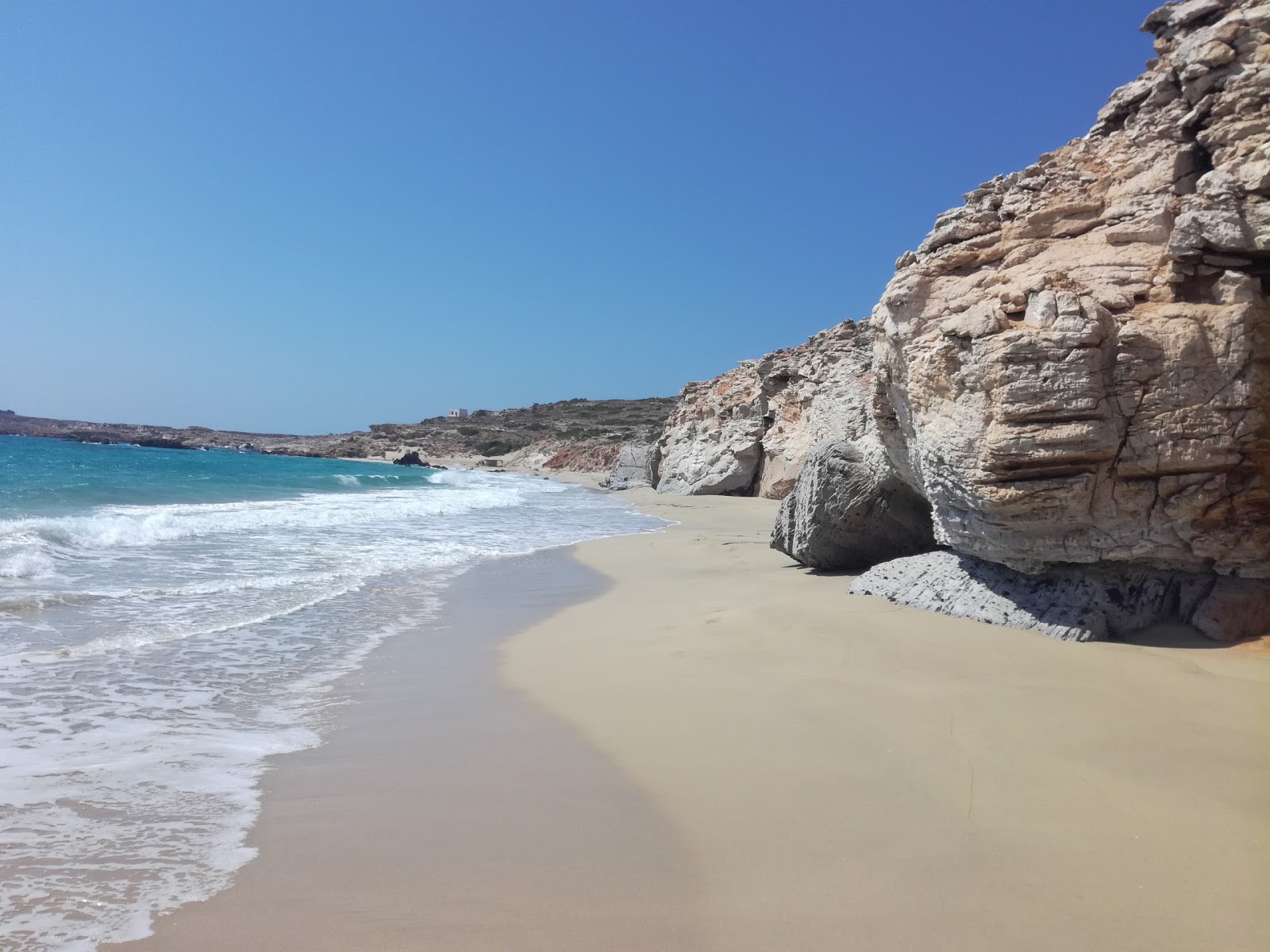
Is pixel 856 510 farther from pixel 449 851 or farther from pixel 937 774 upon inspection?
pixel 449 851

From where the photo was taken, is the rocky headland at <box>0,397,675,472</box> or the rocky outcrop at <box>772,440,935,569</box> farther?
the rocky headland at <box>0,397,675,472</box>

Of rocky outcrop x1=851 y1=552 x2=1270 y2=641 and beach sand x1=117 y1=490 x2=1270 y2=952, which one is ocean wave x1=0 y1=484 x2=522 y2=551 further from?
rocky outcrop x1=851 y1=552 x2=1270 y2=641

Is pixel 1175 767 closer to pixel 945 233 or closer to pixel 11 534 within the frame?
pixel 945 233

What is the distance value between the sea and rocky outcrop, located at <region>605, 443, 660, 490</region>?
49.9 ft

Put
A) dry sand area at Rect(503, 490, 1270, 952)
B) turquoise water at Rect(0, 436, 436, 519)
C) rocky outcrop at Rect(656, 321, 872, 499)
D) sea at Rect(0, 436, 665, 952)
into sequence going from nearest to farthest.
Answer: dry sand area at Rect(503, 490, 1270, 952) < sea at Rect(0, 436, 665, 952) < turquoise water at Rect(0, 436, 436, 519) < rocky outcrop at Rect(656, 321, 872, 499)

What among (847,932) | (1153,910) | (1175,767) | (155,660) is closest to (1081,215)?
(1175,767)

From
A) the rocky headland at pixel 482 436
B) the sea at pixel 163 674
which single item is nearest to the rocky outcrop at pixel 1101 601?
the sea at pixel 163 674

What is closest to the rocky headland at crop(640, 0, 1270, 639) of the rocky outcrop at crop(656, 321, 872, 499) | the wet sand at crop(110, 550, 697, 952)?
the wet sand at crop(110, 550, 697, 952)

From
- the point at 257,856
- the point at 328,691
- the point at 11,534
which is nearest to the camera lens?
the point at 257,856

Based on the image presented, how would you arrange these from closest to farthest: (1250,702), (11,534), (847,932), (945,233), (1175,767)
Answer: (847,932) → (1175,767) → (1250,702) → (945,233) → (11,534)

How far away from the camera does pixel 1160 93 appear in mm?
5461

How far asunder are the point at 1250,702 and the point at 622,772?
3204 millimetres

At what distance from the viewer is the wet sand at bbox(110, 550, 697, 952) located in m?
2.36

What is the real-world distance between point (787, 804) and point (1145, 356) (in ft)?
11.8
